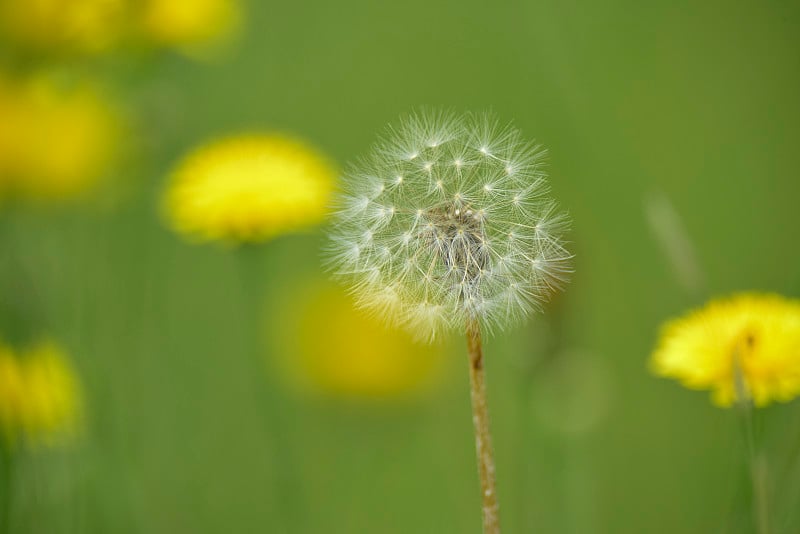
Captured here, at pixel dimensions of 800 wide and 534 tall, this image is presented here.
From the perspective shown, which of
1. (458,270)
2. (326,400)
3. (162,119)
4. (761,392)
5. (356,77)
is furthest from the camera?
(356,77)

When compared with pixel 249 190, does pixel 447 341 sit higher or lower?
lower

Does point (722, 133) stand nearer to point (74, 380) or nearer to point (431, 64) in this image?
point (431, 64)

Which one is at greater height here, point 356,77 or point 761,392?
point 356,77

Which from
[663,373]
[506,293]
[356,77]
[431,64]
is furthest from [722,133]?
[506,293]

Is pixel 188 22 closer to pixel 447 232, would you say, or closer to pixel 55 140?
Result: pixel 55 140

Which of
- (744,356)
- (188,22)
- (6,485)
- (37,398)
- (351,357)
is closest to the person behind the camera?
(744,356)

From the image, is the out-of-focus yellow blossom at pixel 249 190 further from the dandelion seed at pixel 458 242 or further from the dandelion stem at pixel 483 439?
the dandelion stem at pixel 483 439

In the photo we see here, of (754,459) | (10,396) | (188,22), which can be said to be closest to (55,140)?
(188,22)
